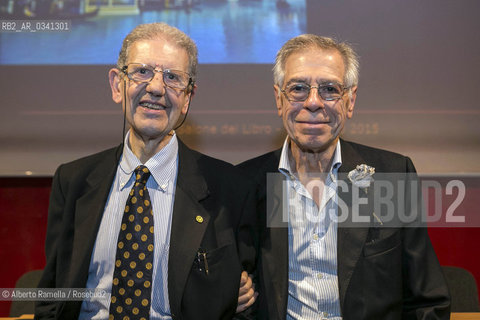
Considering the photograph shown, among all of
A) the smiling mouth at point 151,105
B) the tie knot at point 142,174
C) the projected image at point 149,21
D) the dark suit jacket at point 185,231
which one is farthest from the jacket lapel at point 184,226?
the projected image at point 149,21

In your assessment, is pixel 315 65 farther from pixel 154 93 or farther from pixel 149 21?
pixel 149 21

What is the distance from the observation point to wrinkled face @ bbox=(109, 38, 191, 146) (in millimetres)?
2041

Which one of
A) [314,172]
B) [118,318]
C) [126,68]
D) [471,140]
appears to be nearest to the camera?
[118,318]

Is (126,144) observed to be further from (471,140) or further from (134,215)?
(471,140)

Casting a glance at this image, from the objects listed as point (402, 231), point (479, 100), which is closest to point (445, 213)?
point (479, 100)

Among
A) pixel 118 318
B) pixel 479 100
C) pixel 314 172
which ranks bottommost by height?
pixel 118 318

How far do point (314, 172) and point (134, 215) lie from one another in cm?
83

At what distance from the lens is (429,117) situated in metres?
3.18

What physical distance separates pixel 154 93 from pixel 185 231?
561 millimetres

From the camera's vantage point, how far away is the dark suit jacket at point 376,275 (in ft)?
6.72

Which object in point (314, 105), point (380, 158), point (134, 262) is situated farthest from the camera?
point (380, 158)

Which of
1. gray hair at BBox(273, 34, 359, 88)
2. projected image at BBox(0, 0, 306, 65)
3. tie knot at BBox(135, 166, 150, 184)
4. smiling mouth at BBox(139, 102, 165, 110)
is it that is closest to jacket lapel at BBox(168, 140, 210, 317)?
tie knot at BBox(135, 166, 150, 184)

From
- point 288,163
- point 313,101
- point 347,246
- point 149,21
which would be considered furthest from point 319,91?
point 149,21

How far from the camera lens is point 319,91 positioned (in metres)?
2.20
